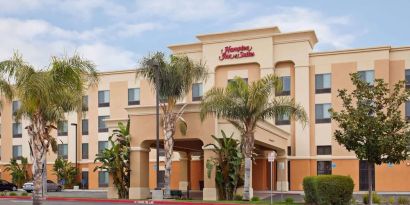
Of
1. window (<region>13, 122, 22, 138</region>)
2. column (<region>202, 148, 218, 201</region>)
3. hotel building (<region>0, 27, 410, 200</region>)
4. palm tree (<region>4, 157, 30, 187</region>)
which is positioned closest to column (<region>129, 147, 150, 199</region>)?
column (<region>202, 148, 218, 201</region>)

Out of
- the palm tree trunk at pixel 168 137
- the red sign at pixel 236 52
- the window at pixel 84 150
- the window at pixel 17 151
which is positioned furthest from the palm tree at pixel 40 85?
the window at pixel 17 151

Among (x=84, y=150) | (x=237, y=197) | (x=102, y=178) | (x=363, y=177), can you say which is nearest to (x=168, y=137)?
(x=237, y=197)

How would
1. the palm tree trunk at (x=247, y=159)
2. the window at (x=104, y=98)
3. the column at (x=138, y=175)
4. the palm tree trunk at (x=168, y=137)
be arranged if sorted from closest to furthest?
the palm tree trunk at (x=247, y=159) → the palm tree trunk at (x=168, y=137) → the column at (x=138, y=175) → the window at (x=104, y=98)

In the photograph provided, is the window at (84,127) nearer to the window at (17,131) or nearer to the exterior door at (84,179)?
the exterior door at (84,179)

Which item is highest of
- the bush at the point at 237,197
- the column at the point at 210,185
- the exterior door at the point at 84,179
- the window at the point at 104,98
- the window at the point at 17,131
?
the window at the point at 104,98

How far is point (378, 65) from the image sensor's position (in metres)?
48.7

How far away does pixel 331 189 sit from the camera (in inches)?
1047

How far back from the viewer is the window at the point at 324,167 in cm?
5011

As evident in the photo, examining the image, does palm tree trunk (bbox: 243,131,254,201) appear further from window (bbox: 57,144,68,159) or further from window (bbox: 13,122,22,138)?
window (bbox: 13,122,22,138)

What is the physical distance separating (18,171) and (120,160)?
98.0ft

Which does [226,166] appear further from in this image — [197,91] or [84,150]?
[84,150]

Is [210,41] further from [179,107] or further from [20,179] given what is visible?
[20,179]

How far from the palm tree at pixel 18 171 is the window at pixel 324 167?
1242 inches

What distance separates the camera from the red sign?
52438 mm
